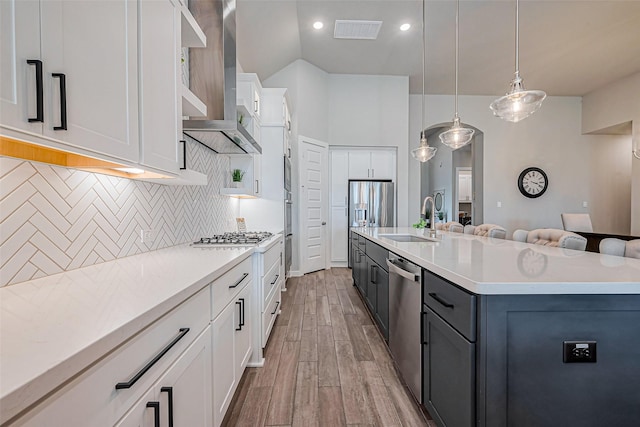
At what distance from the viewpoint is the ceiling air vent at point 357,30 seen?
4.25 meters

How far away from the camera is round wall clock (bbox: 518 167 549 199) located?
22.0ft

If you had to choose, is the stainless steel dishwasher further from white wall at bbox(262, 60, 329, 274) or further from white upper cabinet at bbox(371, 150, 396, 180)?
white upper cabinet at bbox(371, 150, 396, 180)

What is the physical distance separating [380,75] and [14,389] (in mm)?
6566

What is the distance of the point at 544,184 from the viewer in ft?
22.1

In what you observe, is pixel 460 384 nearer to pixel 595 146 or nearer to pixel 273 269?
pixel 273 269

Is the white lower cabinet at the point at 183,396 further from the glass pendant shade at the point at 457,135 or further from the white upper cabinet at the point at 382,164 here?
the white upper cabinet at the point at 382,164

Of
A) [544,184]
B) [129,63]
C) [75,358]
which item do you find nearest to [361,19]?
[129,63]

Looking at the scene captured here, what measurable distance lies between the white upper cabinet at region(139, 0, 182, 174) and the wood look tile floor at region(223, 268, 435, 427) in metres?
1.44

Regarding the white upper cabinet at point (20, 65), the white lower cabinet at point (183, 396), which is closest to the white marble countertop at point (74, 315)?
the white lower cabinet at point (183, 396)

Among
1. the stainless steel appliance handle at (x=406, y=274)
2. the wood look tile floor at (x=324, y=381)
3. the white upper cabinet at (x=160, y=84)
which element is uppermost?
the white upper cabinet at (x=160, y=84)

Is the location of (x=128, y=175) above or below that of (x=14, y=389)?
above

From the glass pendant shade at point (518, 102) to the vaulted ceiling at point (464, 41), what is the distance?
1978 mm

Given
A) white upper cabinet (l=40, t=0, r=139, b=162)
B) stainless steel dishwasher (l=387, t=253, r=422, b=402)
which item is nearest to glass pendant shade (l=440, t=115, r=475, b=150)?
stainless steel dishwasher (l=387, t=253, r=422, b=402)

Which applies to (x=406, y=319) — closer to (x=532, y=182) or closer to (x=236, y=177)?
(x=236, y=177)
